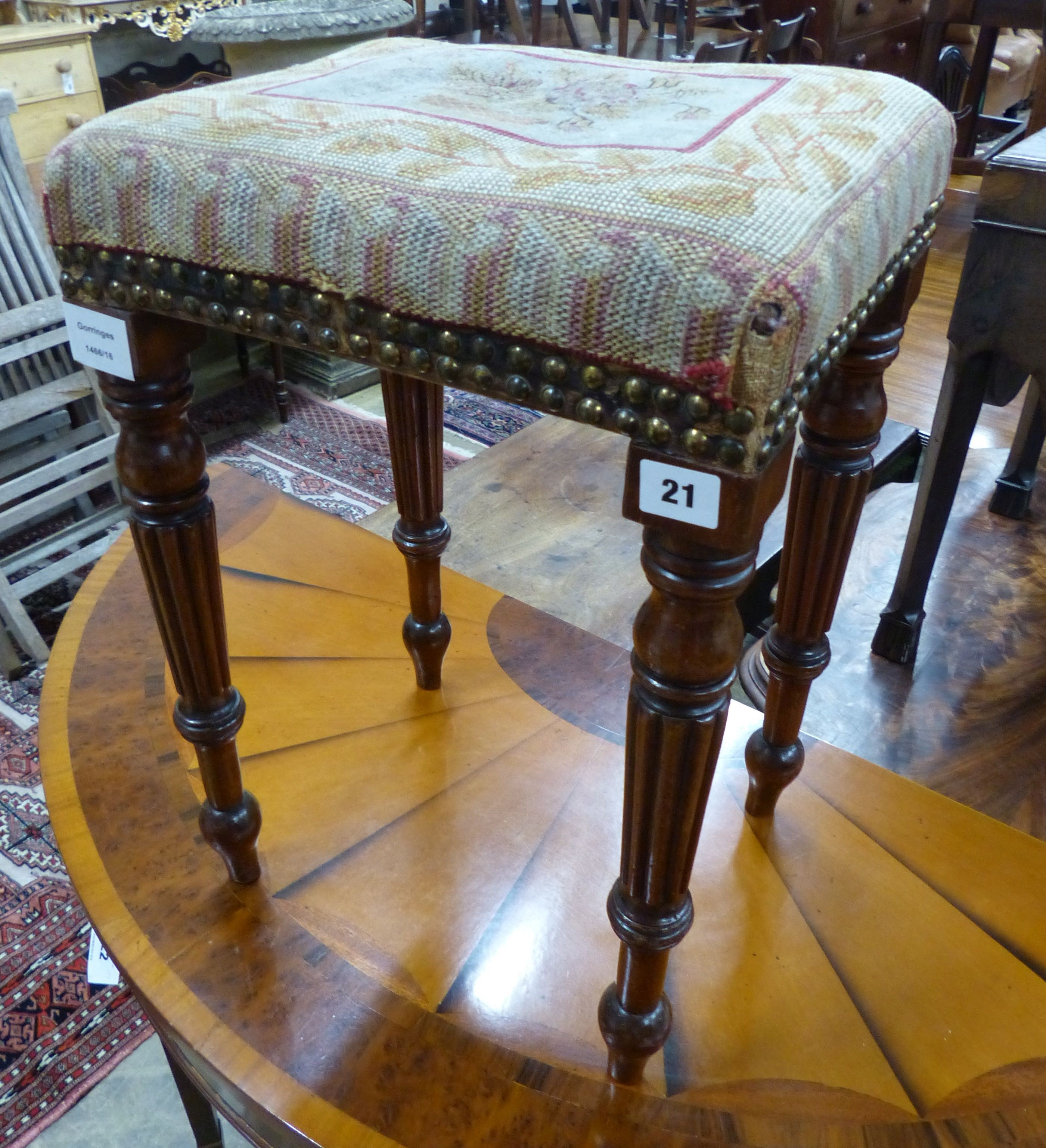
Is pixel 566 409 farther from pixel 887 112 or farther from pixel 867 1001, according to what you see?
pixel 867 1001

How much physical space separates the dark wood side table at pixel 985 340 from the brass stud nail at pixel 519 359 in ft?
2.05

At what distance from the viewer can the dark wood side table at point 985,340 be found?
32.8 inches

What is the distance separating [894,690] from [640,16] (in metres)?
2.55

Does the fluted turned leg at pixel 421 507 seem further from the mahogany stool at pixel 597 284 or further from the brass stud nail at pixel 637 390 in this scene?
the brass stud nail at pixel 637 390

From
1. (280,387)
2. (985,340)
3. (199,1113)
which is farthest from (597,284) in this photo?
(280,387)

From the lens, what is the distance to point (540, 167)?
1.39ft

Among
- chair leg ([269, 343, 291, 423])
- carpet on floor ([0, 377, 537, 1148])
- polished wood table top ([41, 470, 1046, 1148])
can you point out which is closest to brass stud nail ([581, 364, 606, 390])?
polished wood table top ([41, 470, 1046, 1148])

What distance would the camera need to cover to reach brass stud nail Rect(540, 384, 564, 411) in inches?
16.1

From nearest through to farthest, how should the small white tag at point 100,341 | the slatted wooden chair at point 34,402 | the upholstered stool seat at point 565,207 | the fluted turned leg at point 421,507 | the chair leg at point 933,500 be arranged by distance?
the upholstered stool seat at point 565,207, the small white tag at point 100,341, the fluted turned leg at point 421,507, the chair leg at point 933,500, the slatted wooden chair at point 34,402

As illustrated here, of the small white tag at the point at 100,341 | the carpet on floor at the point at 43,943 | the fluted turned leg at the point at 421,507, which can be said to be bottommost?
the carpet on floor at the point at 43,943

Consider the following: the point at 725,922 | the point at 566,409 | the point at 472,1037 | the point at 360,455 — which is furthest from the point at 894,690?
the point at 360,455

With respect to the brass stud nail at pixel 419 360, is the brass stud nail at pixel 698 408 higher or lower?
higher

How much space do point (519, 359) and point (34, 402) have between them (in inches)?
51.6

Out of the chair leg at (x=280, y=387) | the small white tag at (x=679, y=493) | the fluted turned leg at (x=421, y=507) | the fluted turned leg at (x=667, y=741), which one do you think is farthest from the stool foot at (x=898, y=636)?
the chair leg at (x=280, y=387)
